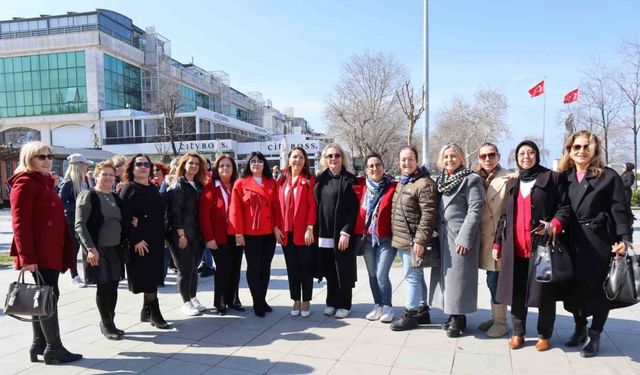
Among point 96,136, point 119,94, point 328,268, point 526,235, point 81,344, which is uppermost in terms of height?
point 119,94

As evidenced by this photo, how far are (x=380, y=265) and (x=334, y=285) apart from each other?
0.69m

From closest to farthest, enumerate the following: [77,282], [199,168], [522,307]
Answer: [522,307]
[199,168]
[77,282]

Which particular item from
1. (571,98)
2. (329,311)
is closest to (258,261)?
(329,311)

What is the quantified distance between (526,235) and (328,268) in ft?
7.26

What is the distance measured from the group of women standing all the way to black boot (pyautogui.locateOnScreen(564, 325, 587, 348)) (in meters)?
0.01

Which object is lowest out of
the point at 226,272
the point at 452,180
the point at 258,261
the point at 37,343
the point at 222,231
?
the point at 37,343

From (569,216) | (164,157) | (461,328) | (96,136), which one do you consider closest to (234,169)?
(461,328)

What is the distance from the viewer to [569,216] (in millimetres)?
3752

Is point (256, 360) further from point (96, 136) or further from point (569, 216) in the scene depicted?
point (96, 136)

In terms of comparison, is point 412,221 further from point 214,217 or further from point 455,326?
point 214,217

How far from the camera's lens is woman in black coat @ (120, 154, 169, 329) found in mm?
4461

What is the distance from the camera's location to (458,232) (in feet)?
13.9

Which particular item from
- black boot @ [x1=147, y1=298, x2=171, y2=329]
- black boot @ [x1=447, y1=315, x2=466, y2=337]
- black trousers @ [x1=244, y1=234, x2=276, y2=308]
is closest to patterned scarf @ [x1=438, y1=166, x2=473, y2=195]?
black boot @ [x1=447, y1=315, x2=466, y2=337]

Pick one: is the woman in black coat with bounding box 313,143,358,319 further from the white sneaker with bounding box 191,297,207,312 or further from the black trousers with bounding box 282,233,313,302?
the white sneaker with bounding box 191,297,207,312
